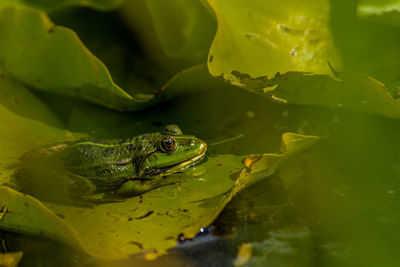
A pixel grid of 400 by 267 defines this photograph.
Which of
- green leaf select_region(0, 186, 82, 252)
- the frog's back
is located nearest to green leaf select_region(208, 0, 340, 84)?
the frog's back

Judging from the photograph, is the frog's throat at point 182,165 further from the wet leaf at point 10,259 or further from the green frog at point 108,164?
the wet leaf at point 10,259

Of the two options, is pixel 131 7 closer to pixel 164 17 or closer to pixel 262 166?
pixel 164 17

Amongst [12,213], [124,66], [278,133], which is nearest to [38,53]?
[124,66]

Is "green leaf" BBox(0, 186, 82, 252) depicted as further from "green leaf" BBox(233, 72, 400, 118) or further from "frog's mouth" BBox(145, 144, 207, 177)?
"green leaf" BBox(233, 72, 400, 118)

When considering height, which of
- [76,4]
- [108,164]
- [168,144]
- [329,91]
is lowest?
[108,164]

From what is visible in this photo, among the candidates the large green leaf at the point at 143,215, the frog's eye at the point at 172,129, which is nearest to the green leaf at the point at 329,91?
the large green leaf at the point at 143,215

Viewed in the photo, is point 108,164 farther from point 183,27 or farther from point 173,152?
point 183,27

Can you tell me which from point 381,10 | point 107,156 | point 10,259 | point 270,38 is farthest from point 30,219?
point 381,10
